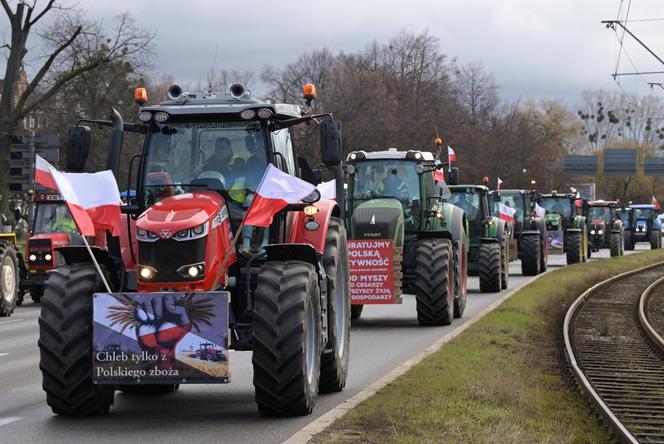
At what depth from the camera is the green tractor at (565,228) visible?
150 ft

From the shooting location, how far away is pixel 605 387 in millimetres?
14250

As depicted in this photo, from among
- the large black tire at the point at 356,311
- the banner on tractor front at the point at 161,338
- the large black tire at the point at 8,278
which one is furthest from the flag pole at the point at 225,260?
the large black tire at the point at 8,278

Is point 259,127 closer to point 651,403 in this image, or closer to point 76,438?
point 76,438

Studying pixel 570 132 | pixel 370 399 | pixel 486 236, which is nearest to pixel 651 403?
pixel 370 399

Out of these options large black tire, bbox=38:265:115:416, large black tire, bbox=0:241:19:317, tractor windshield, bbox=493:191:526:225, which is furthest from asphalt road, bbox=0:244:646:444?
tractor windshield, bbox=493:191:526:225

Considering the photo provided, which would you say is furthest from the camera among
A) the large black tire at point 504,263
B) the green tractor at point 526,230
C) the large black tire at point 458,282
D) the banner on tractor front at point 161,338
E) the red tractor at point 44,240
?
the green tractor at point 526,230

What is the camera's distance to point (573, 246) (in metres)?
45.8

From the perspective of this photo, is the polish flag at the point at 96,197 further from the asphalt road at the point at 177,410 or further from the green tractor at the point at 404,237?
the green tractor at the point at 404,237

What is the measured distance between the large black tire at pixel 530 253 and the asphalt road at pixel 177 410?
19.7m

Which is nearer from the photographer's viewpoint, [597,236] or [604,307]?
[604,307]

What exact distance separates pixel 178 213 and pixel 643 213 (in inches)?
2616

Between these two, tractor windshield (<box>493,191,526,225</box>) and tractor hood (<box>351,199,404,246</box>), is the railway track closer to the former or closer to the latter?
tractor hood (<box>351,199,404,246</box>)

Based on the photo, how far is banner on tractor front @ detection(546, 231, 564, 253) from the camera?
150 feet

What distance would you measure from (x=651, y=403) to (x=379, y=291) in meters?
7.05
